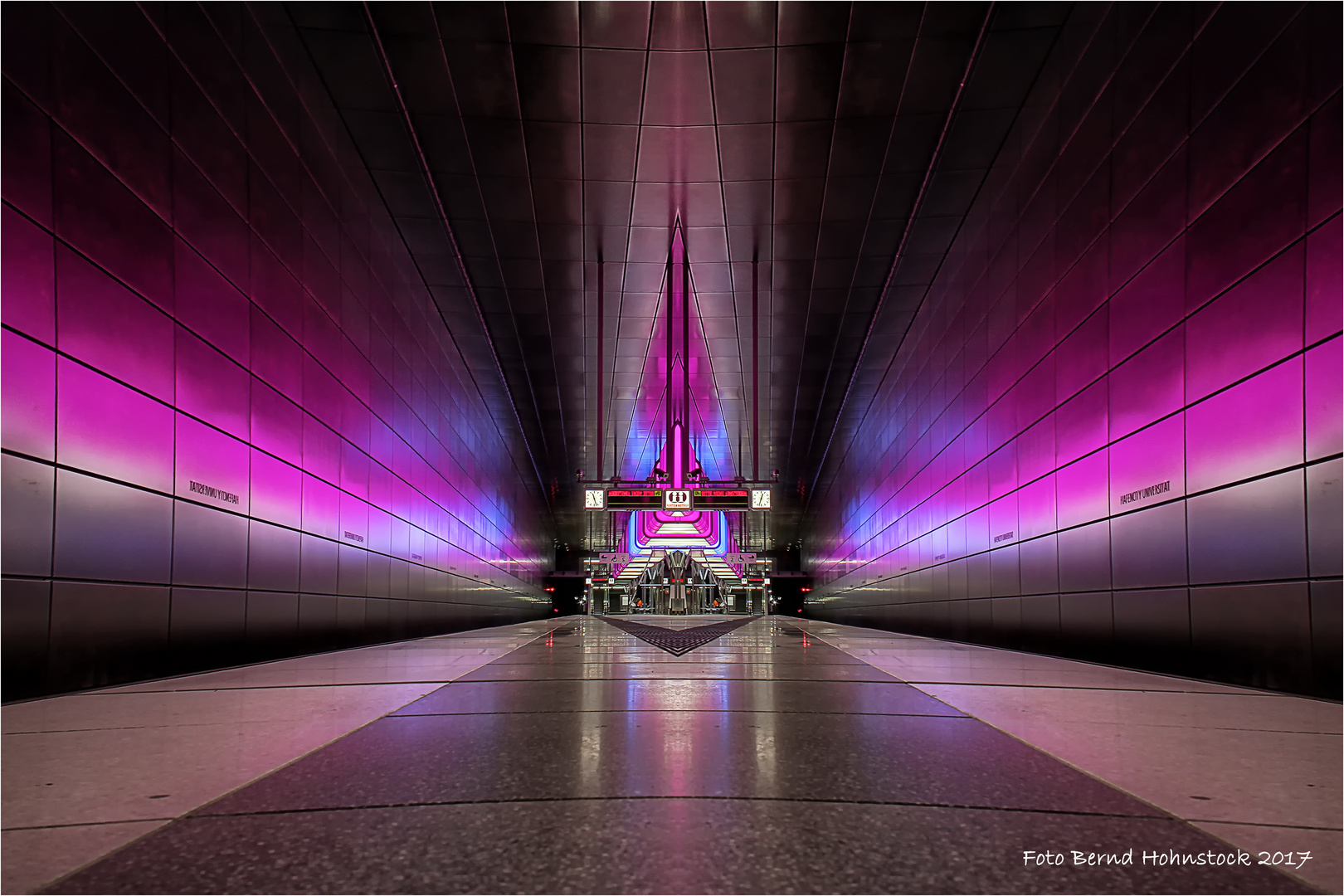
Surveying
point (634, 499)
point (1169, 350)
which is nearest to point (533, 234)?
point (1169, 350)

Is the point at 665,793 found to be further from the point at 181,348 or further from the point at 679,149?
the point at 679,149

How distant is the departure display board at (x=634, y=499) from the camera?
59.2 ft

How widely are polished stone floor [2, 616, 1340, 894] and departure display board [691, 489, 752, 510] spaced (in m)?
13.7

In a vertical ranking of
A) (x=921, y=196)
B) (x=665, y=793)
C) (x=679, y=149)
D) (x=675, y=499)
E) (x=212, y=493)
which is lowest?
(x=665, y=793)

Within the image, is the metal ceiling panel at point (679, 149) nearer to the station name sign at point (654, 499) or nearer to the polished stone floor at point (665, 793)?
the station name sign at point (654, 499)

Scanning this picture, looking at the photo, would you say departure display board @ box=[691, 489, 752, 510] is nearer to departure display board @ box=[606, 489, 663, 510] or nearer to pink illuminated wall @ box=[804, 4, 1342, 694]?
departure display board @ box=[606, 489, 663, 510]

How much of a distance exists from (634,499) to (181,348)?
508 inches

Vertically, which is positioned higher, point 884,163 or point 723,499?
point 884,163

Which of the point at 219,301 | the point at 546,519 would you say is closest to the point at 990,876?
the point at 219,301

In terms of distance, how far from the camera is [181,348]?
6.34m

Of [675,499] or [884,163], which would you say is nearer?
[884,163]

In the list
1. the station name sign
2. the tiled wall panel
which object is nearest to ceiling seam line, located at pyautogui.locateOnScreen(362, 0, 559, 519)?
the tiled wall panel

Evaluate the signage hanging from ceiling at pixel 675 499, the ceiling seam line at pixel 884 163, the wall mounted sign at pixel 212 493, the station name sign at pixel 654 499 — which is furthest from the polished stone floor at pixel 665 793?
the station name sign at pixel 654 499

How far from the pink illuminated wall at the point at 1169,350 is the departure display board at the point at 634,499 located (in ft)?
26.9
